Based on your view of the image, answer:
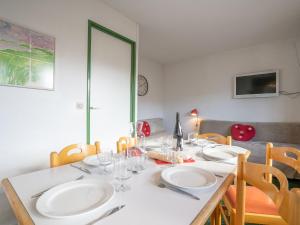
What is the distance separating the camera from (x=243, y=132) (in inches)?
124

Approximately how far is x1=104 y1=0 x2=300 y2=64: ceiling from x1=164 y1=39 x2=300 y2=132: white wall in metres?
0.25

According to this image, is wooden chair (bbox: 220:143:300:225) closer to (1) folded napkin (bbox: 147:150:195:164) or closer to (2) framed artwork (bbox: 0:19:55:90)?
(1) folded napkin (bbox: 147:150:195:164)

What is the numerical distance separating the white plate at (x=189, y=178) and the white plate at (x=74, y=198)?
30cm

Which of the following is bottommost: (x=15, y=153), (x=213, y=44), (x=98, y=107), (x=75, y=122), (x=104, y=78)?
(x=15, y=153)

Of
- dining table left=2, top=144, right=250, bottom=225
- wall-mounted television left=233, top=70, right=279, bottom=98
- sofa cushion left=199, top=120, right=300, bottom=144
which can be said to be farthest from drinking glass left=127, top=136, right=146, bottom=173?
wall-mounted television left=233, top=70, right=279, bottom=98

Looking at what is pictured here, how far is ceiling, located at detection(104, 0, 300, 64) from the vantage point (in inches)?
83.0

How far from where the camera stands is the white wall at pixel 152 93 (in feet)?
13.5

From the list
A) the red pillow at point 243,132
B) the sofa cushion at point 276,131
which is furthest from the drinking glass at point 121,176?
the sofa cushion at point 276,131

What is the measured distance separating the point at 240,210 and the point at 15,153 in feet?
5.94

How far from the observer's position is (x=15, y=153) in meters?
1.47

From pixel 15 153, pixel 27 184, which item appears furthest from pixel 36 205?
pixel 15 153

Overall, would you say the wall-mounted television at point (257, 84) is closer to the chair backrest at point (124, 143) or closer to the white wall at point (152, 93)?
the white wall at point (152, 93)

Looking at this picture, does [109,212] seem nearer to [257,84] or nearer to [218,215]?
[218,215]

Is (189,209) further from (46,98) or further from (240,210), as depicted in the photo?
(46,98)
